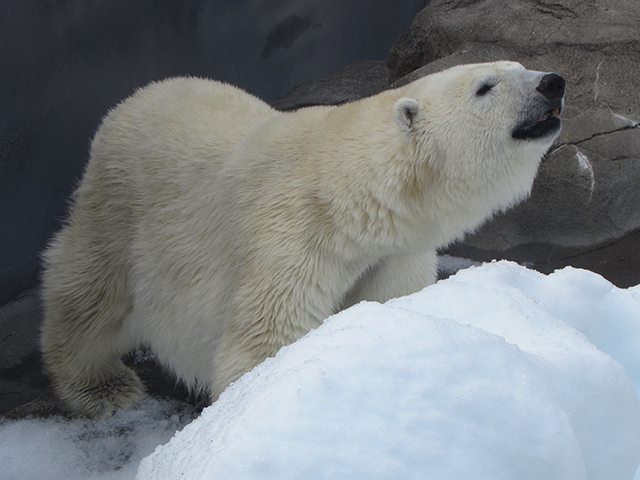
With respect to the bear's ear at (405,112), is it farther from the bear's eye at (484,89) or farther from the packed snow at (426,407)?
the packed snow at (426,407)

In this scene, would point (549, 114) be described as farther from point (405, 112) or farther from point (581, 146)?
point (581, 146)

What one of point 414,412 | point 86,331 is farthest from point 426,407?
point 86,331

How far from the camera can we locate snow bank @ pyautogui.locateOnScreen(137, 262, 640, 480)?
106 centimetres

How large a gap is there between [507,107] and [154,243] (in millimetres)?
1510

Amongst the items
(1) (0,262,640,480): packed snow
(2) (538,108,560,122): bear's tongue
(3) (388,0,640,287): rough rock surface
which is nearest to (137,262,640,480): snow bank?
(1) (0,262,640,480): packed snow

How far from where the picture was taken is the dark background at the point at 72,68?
4.13 m

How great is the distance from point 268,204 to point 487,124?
0.80m

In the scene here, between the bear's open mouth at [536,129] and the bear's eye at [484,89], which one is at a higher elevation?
the bear's eye at [484,89]

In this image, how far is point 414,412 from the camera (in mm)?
1128

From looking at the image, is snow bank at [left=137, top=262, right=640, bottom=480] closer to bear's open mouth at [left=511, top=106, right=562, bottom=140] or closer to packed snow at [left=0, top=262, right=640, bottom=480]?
packed snow at [left=0, top=262, right=640, bottom=480]

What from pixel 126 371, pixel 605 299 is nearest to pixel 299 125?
pixel 605 299

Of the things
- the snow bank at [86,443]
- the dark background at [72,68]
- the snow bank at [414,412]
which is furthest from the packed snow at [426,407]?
the dark background at [72,68]

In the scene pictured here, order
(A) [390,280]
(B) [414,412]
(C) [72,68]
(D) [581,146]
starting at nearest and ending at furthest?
(B) [414,412]
(A) [390,280]
(D) [581,146]
(C) [72,68]

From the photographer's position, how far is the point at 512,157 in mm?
2115
